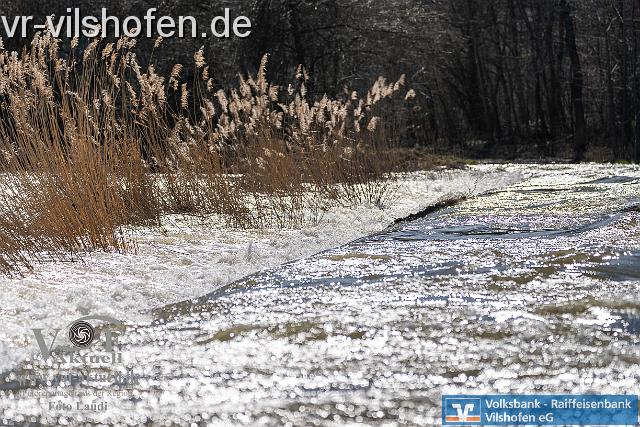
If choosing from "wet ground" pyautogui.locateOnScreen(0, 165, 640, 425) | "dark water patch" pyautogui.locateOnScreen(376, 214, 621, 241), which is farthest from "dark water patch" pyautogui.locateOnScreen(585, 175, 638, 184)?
"wet ground" pyautogui.locateOnScreen(0, 165, 640, 425)

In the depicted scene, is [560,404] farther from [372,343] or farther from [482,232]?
[482,232]

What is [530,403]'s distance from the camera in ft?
6.64

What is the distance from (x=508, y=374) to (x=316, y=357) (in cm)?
47

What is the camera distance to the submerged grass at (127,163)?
434 cm

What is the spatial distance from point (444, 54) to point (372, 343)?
14.8 meters

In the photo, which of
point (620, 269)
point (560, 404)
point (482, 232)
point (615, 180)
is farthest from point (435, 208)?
point (560, 404)

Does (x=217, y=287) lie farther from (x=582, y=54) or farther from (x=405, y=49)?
(x=582, y=54)

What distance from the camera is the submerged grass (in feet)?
14.2

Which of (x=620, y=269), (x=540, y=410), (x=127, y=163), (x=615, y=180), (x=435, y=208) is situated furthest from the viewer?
(x=615, y=180)

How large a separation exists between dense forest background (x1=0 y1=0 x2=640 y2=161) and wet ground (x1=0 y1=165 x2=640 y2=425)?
6553 mm

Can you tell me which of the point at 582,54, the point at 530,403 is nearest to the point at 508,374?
the point at 530,403

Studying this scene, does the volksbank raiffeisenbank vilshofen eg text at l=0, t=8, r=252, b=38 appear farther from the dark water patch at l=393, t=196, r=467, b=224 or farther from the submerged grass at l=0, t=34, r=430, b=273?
the dark water patch at l=393, t=196, r=467, b=224

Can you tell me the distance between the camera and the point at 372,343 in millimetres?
2535

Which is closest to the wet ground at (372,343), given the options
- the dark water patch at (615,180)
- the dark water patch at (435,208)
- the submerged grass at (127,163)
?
the submerged grass at (127,163)
